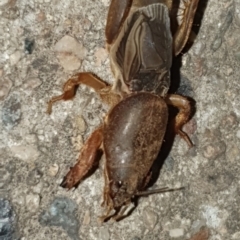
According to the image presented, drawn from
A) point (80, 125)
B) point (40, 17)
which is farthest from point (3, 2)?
point (80, 125)

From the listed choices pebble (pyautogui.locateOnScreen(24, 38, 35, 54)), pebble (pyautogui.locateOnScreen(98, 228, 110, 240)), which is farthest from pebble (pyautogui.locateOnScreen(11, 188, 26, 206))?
pebble (pyautogui.locateOnScreen(24, 38, 35, 54))

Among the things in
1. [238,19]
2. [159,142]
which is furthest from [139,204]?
[238,19]

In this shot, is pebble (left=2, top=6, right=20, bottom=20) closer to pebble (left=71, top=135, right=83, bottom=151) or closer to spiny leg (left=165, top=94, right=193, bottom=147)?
pebble (left=71, top=135, right=83, bottom=151)

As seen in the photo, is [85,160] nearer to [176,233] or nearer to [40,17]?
[176,233]

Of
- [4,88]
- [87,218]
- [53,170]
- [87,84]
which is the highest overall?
[87,84]

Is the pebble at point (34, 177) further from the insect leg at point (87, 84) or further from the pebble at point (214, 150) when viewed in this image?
the pebble at point (214, 150)
